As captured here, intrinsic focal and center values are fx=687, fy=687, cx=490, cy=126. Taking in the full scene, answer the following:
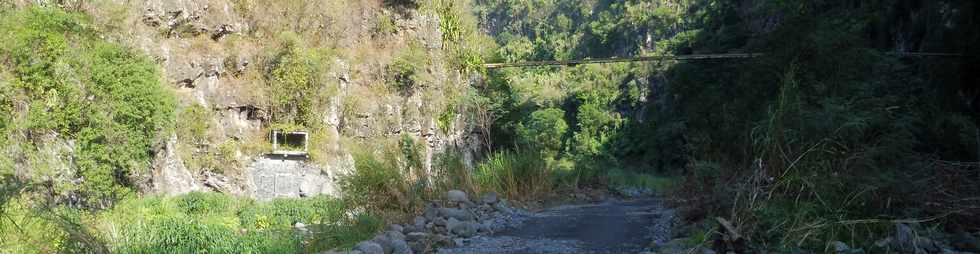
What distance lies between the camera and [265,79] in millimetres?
16047

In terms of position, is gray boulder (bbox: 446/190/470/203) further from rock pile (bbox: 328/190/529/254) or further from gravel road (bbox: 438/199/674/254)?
gravel road (bbox: 438/199/674/254)

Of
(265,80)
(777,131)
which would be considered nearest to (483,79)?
(265,80)

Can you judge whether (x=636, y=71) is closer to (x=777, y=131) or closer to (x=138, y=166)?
(x=138, y=166)

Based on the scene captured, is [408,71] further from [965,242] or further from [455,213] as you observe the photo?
[965,242]

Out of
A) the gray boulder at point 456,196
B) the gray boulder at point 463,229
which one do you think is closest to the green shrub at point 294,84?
the gray boulder at point 456,196

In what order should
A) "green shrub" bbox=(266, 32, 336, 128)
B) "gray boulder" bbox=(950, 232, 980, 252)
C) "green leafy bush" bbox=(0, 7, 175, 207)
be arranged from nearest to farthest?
"gray boulder" bbox=(950, 232, 980, 252), "green leafy bush" bbox=(0, 7, 175, 207), "green shrub" bbox=(266, 32, 336, 128)

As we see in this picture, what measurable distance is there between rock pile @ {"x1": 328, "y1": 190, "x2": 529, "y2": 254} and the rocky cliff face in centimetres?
441

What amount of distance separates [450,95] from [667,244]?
13.9m

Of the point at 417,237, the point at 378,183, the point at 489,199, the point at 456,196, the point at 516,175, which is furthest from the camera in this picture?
the point at 516,175

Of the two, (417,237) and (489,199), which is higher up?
(417,237)

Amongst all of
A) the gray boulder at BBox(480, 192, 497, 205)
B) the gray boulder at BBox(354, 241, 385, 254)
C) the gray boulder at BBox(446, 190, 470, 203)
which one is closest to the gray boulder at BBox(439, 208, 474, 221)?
the gray boulder at BBox(446, 190, 470, 203)

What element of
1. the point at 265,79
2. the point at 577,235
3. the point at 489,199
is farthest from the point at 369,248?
the point at 265,79

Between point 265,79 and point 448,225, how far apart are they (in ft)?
34.1

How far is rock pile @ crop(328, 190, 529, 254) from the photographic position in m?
5.82
